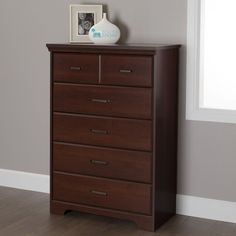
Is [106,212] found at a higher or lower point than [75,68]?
lower

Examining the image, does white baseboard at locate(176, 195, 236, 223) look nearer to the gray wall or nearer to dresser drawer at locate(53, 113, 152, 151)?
the gray wall

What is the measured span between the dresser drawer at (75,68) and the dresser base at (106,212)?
0.82m

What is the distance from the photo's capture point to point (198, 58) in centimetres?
393

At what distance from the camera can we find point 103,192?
153 inches

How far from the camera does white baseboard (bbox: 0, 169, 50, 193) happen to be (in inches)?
181

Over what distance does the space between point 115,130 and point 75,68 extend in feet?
1.57

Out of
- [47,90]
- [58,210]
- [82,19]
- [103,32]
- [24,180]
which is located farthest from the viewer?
[24,180]

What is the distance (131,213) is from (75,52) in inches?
42.4

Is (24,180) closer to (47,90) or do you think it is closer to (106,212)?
(47,90)

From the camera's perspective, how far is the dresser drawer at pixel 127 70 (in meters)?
3.65

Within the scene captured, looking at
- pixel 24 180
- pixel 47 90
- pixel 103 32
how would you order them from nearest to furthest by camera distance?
pixel 103 32 < pixel 47 90 < pixel 24 180

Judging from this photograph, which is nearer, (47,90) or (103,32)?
(103,32)

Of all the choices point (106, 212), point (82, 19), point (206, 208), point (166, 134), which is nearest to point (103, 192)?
point (106, 212)

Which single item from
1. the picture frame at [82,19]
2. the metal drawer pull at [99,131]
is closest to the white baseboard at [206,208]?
the metal drawer pull at [99,131]
